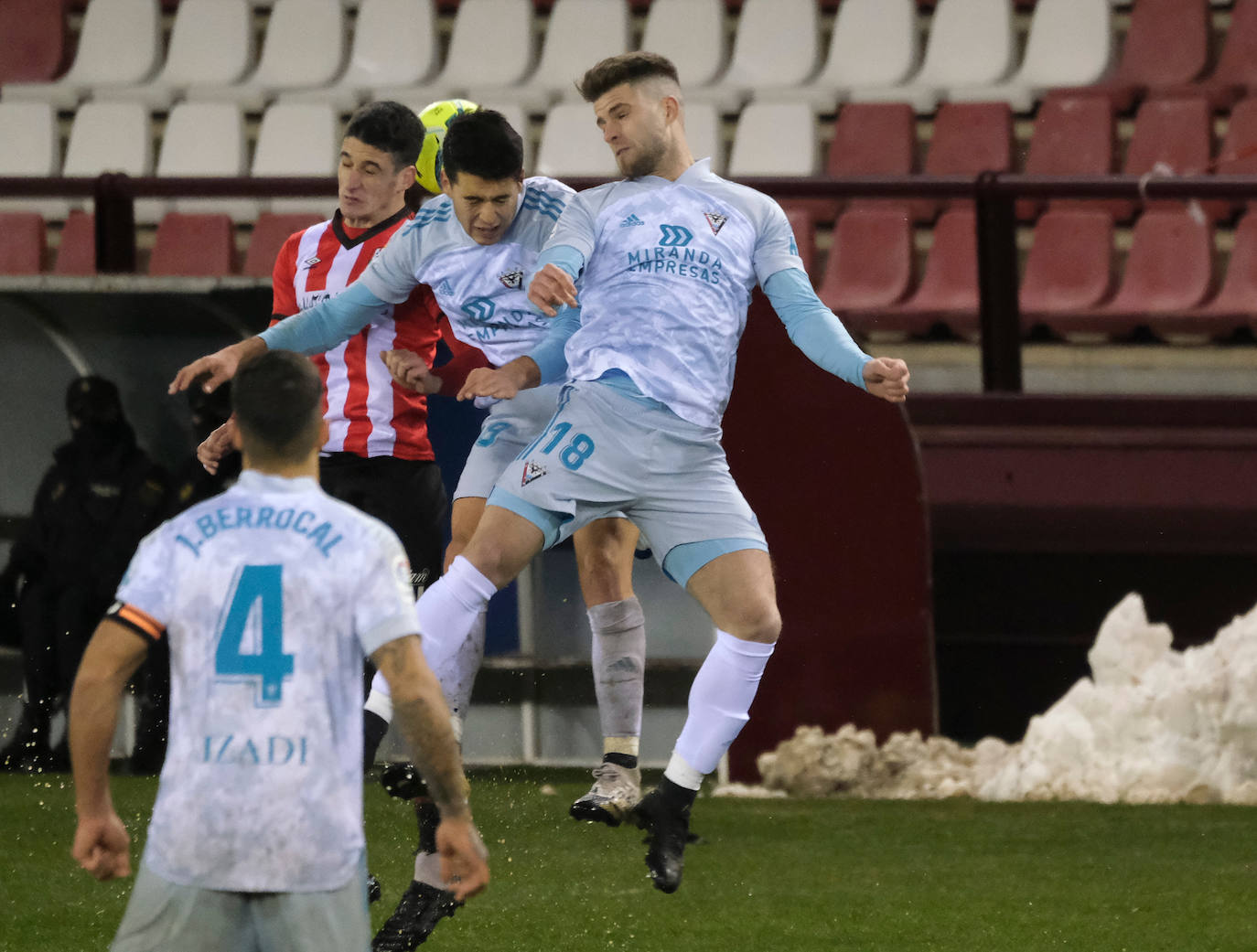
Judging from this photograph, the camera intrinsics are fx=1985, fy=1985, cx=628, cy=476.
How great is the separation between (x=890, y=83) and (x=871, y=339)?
2.19 metres

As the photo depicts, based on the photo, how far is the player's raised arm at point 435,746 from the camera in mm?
2748

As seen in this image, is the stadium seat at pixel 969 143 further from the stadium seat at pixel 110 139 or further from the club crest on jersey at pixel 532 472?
the club crest on jersey at pixel 532 472

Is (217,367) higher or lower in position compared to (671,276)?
lower

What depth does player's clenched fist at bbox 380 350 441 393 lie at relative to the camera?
460cm

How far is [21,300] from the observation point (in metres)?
7.16

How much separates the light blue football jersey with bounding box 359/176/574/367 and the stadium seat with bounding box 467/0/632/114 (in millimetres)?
5719

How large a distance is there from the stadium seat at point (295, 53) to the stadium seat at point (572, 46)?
1.02 m

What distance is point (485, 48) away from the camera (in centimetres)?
1082

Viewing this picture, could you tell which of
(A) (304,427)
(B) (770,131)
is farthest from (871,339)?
(A) (304,427)

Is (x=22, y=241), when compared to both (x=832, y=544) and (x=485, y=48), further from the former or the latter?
(x=832, y=544)

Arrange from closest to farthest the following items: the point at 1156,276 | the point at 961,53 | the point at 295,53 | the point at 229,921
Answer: the point at 229,921 → the point at 1156,276 → the point at 961,53 → the point at 295,53

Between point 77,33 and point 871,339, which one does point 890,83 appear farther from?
point 77,33

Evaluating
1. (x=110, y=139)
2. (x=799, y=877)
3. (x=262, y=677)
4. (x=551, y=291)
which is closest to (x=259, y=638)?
(x=262, y=677)

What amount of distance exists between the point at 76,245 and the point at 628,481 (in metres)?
5.95
